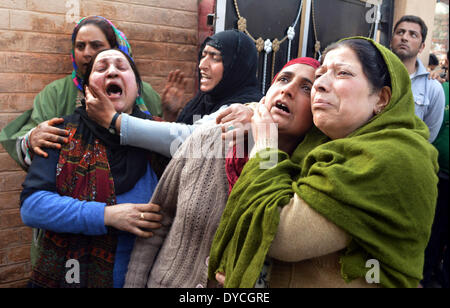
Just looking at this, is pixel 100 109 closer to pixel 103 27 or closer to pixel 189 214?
pixel 189 214

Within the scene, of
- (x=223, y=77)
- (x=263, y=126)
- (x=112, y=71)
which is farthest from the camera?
(x=223, y=77)

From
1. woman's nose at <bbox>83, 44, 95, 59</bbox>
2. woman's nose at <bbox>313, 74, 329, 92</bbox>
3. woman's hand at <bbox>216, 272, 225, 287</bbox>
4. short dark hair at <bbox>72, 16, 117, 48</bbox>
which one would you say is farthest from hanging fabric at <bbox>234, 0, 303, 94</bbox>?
woman's hand at <bbox>216, 272, 225, 287</bbox>

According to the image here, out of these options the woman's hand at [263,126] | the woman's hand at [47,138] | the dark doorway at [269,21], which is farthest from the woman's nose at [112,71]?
the dark doorway at [269,21]

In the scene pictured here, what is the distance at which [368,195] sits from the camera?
85 cm

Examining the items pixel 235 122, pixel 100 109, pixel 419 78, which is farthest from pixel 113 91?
pixel 419 78

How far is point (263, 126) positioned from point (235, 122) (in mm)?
139

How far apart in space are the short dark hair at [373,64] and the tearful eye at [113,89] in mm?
1058

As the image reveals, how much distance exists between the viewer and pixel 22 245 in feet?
8.52

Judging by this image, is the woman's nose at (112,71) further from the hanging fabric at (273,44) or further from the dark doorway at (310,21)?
the hanging fabric at (273,44)

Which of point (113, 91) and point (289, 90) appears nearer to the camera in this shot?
point (289, 90)

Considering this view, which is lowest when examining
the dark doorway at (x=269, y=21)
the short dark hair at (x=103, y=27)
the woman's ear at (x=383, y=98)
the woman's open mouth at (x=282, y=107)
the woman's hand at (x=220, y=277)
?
the woman's hand at (x=220, y=277)

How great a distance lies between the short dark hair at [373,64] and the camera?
99 centimetres

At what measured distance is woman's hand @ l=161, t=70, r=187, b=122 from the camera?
2.23 m

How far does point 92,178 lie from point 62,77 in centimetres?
142
